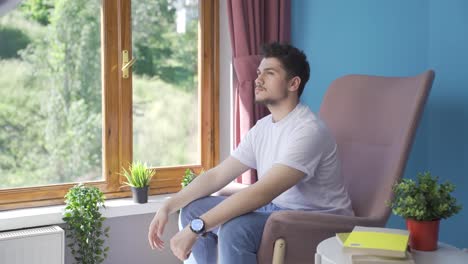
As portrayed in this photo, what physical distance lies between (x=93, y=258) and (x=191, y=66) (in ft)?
3.91

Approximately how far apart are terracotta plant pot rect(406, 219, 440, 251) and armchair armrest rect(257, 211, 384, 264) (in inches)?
11.6

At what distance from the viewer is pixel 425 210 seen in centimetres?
168

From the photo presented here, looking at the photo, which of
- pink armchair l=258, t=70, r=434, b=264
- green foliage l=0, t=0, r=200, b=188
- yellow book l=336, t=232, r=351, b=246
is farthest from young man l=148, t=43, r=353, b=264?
green foliage l=0, t=0, r=200, b=188

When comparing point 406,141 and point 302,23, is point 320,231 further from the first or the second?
point 302,23

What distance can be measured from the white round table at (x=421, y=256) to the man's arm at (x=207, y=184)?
2.41ft

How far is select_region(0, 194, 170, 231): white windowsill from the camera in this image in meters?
2.55

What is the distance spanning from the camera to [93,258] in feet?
8.80

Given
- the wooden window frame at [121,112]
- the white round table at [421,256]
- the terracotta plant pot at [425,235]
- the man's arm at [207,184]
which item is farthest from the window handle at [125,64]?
the terracotta plant pot at [425,235]

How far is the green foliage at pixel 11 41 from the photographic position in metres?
2.66

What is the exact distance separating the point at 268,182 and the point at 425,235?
558mm

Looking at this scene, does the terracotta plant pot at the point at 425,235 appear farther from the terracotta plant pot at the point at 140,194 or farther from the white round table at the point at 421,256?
the terracotta plant pot at the point at 140,194

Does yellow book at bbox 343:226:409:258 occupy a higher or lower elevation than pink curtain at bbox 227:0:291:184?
lower

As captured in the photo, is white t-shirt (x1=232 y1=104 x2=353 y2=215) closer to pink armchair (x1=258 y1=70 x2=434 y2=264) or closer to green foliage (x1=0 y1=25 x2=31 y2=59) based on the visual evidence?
pink armchair (x1=258 y1=70 x2=434 y2=264)

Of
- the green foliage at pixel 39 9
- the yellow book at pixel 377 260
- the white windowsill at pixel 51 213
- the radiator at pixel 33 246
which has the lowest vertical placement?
the radiator at pixel 33 246
